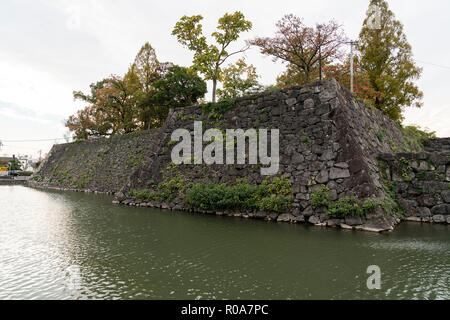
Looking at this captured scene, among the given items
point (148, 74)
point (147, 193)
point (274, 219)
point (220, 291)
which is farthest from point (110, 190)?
point (220, 291)

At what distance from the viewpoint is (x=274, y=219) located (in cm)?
909

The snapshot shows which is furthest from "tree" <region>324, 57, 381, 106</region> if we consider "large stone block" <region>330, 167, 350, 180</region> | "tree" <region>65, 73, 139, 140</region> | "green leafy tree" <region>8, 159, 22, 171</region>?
"green leafy tree" <region>8, 159, 22, 171</region>

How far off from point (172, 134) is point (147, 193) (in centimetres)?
300

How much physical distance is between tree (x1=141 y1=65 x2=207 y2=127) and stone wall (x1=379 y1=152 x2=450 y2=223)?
53.2 ft

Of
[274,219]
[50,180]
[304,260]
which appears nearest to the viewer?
[304,260]

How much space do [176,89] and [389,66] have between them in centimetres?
1591

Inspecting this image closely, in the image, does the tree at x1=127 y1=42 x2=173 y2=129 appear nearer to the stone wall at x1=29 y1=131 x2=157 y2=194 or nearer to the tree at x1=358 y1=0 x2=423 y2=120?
the stone wall at x1=29 y1=131 x2=157 y2=194

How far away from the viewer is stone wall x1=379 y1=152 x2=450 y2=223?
8641 mm

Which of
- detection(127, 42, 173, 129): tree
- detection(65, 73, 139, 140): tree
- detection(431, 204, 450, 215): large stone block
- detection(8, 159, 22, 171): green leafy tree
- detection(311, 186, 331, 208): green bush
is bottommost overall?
detection(431, 204, 450, 215): large stone block

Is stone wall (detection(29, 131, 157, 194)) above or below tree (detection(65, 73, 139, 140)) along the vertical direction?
below

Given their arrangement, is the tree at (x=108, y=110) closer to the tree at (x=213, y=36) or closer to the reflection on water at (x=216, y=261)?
the tree at (x=213, y=36)

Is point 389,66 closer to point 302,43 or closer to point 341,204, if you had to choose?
point 302,43

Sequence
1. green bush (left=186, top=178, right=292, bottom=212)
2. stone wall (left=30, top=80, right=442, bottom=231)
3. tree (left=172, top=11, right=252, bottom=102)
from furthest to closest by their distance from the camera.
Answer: tree (left=172, top=11, right=252, bottom=102) < green bush (left=186, top=178, right=292, bottom=212) < stone wall (left=30, top=80, right=442, bottom=231)
